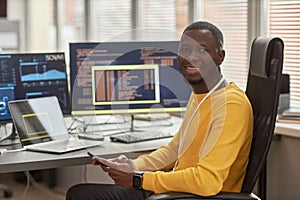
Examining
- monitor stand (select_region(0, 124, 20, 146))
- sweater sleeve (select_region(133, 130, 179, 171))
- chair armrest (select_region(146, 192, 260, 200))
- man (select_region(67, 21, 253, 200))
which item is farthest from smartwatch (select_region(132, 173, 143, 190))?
monitor stand (select_region(0, 124, 20, 146))

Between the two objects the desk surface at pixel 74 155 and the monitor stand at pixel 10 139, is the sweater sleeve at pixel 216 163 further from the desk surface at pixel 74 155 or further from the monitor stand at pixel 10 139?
the monitor stand at pixel 10 139

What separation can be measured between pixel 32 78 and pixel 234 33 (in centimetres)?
139

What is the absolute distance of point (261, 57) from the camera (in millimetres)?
2467

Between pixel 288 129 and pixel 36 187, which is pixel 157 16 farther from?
pixel 288 129

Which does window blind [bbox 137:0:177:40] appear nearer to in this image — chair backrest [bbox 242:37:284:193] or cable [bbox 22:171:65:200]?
cable [bbox 22:171:65:200]

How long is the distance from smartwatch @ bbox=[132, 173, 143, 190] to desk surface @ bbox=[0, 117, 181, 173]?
46 cm

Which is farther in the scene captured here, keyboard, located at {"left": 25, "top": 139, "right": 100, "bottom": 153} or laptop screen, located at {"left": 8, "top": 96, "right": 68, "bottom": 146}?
laptop screen, located at {"left": 8, "top": 96, "right": 68, "bottom": 146}

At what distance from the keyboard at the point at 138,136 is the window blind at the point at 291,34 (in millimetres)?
818

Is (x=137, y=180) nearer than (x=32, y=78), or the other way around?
(x=137, y=180)

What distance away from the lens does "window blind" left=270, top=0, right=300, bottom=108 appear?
11.6ft

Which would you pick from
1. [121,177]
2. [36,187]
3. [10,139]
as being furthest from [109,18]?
[121,177]

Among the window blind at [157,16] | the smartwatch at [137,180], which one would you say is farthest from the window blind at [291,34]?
the smartwatch at [137,180]

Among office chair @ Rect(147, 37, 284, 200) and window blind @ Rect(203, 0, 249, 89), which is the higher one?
window blind @ Rect(203, 0, 249, 89)

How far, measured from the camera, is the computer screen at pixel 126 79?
3.30 m
